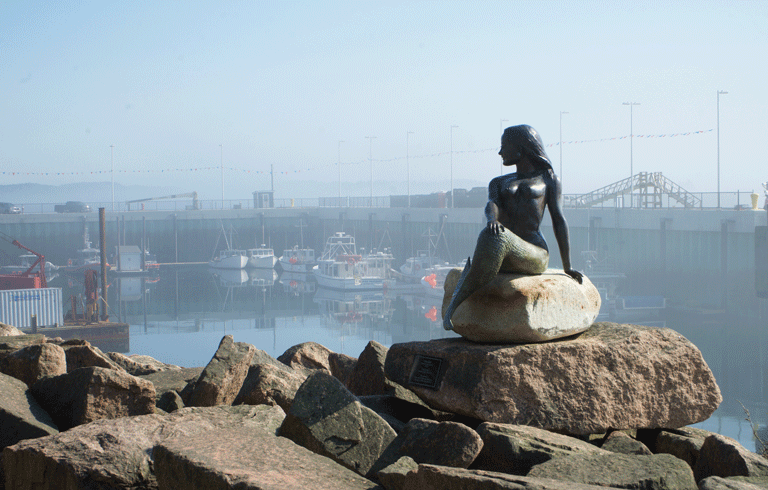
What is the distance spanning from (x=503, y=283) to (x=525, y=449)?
4.47ft

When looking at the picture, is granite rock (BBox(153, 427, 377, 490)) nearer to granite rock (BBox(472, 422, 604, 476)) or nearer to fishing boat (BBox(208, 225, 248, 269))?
granite rock (BBox(472, 422, 604, 476))

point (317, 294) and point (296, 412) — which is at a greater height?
point (296, 412)

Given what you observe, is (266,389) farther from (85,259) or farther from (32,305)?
(85,259)

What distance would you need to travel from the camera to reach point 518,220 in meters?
5.44

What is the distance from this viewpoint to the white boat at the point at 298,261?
275ft

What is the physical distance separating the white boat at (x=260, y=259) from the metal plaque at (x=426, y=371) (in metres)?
81.6

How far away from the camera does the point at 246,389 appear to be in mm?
5469

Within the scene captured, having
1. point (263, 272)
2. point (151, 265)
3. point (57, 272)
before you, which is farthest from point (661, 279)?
point (57, 272)

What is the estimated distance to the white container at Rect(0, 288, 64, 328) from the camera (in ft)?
134

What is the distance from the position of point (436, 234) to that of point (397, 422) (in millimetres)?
68019

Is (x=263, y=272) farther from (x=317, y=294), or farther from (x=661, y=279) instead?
(x=661, y=279)

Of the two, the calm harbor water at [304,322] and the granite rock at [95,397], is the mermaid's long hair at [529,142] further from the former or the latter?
the calm harbor water at [304,322]

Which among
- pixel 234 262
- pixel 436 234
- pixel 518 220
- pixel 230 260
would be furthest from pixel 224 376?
pixel 230 260

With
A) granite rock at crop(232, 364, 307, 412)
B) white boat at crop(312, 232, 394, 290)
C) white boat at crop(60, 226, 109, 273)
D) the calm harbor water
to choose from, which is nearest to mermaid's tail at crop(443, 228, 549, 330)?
granite rock at crop(232, 364, 307, 412)
